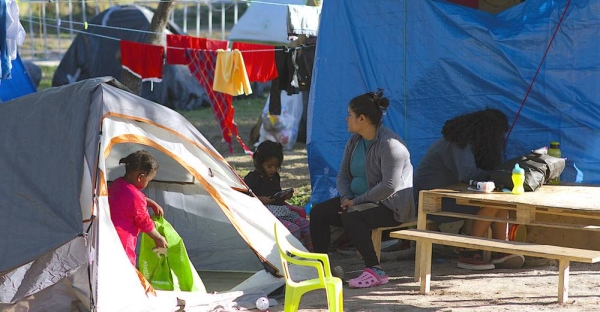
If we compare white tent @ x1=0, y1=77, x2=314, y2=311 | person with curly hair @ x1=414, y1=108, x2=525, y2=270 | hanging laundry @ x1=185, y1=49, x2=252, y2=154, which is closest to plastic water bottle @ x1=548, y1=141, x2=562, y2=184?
person with curly hair @ x1=414, y1=108, x2=525, y2=270

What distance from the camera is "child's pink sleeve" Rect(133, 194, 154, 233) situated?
515 cm

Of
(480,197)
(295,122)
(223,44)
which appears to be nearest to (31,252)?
(480,197)

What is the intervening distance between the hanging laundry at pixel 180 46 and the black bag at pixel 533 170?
169 inches

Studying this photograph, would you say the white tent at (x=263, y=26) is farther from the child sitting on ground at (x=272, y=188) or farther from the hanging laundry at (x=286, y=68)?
the child sitting on ground at (x=272, y=188)

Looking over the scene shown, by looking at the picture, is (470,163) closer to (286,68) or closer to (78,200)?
(78,200)

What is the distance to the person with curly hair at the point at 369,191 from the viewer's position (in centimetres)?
562

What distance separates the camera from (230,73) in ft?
29.0

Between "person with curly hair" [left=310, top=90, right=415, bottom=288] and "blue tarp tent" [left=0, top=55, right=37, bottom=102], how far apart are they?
4894mm

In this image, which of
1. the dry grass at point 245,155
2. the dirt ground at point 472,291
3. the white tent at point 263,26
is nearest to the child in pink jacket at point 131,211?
the dirt ground at point 472,291

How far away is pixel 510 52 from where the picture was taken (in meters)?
6.37

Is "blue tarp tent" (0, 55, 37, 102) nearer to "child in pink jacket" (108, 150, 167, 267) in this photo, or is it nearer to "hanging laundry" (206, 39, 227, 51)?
"hanging laundry" (206, 39, 227, 51)

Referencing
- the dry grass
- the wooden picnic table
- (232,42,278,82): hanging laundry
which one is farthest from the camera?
the dry grass

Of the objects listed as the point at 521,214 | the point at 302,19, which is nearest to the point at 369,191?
the point at 521,214

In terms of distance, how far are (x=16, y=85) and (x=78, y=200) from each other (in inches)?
219
